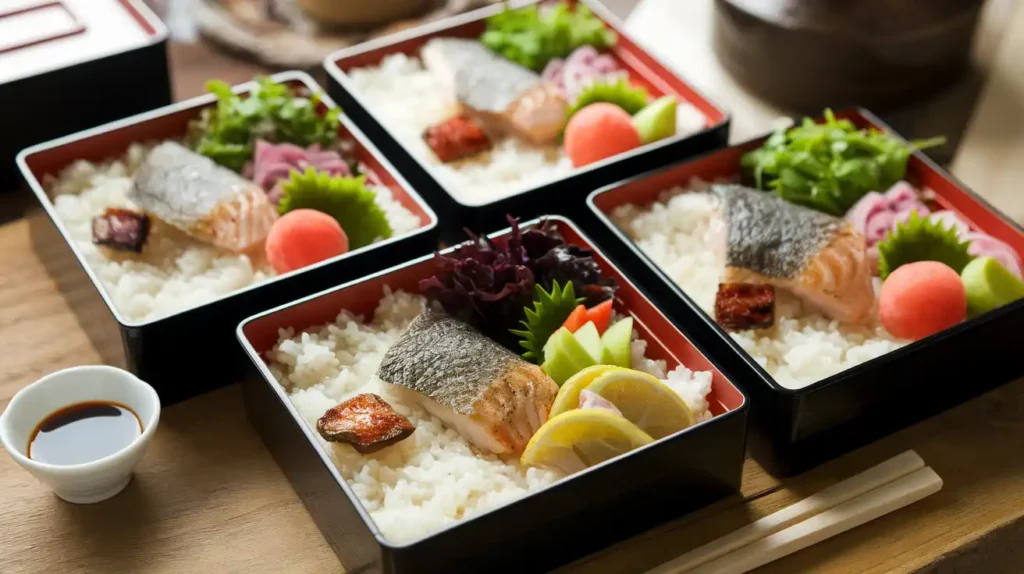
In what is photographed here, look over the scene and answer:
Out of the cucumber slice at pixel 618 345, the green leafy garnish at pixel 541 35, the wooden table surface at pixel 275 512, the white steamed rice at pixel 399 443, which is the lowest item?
the wooden table surface at pixel 275 512

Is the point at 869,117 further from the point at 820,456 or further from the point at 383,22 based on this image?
the point at 383,22

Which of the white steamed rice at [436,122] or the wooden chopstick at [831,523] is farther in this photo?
the white steamed rice at [436,122]

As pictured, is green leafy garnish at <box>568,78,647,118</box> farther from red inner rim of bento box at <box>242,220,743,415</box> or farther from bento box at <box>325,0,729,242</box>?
red inner rim of bento box at <box>242,220,743,415</box>

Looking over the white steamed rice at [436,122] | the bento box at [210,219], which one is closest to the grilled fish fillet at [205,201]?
the bento box at [210,219]

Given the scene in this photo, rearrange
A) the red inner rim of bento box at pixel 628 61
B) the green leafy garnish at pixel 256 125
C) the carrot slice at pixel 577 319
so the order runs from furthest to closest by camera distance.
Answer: the red inner rim of bento box at pixel 628 61, the green leafy garnish at pixel 256 125, the carrot slice at pixel 577 319

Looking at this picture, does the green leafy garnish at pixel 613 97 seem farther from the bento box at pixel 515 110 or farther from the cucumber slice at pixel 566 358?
the cucumber slice at pixel 566 358

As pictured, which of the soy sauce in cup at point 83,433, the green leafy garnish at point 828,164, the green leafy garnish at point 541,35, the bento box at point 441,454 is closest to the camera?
the bento box at point 441,454

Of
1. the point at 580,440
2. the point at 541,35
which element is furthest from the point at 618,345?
the point at 541,35
